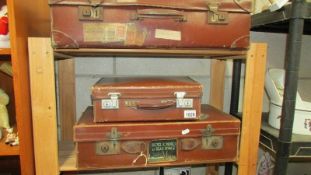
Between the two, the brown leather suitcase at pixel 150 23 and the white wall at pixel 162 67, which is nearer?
the brown leather suitcase at pixel 150 23

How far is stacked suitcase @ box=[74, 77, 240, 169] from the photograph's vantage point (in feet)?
2.71

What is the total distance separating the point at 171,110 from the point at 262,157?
30.9 inches

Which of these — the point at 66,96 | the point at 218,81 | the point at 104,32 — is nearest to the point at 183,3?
the point at 104,32

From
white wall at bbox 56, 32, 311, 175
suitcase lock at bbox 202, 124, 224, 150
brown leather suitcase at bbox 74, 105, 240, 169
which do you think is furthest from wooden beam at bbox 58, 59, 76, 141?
suitcase lock at bbox 202, 124, 224, 150

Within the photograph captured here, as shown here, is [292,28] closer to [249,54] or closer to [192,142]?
[249,54]

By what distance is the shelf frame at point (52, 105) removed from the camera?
785 mm

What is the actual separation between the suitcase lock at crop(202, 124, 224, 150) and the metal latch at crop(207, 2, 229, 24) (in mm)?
361

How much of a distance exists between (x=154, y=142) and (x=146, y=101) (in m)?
0.15

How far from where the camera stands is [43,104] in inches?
Answer: 31.7

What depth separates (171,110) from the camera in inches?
33.9

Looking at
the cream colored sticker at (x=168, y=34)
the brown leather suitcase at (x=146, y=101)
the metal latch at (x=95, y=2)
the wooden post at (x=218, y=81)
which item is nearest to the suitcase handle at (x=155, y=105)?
the brown leather suitcase at (x=146, y=101)

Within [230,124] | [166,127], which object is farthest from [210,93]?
[166,127]

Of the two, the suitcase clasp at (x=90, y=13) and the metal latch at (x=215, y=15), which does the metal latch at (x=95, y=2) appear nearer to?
the suitcase clasp at (x=90, y=13)

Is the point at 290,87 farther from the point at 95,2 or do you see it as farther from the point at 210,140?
the point at 95,2
